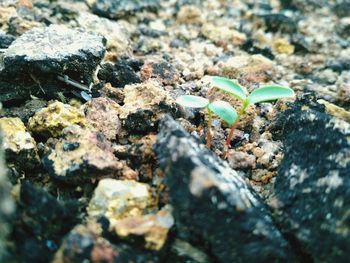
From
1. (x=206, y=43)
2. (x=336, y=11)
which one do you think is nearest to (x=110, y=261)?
(x=206, y=43)

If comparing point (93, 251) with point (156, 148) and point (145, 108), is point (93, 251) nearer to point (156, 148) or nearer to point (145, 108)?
point (156, 148)

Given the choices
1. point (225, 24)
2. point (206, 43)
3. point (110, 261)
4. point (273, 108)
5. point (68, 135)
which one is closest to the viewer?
point (110, 261)

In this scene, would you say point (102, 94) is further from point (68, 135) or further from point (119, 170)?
point (119, 170)

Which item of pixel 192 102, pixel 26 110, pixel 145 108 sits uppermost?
pixel 192 102

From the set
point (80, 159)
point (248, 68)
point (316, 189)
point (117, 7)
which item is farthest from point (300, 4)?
point (80, 159)

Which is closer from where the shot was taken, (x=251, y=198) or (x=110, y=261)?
(x=110, y=261)

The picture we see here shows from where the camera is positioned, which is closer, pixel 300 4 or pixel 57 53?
pixel 57 53

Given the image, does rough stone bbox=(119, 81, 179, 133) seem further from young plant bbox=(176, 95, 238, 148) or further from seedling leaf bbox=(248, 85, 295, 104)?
seedling leaf bbox=(248, 85, 295, 104)
